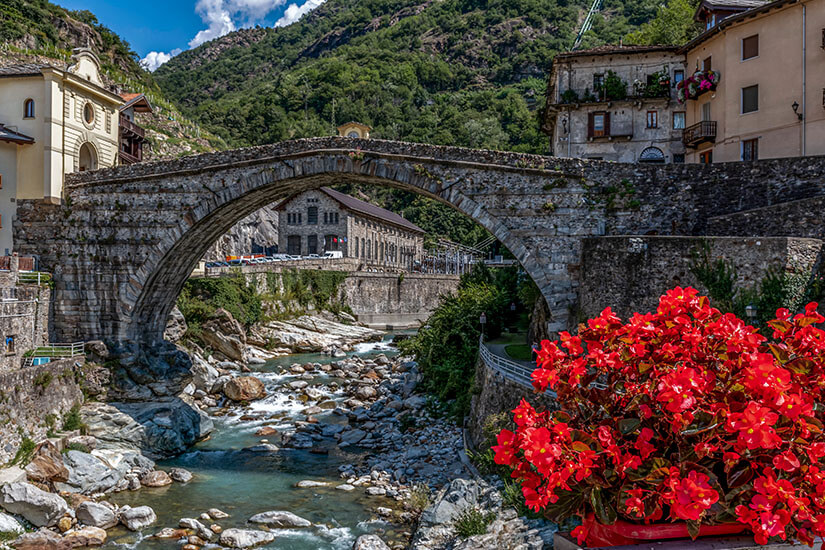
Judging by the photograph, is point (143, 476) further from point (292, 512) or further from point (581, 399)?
point (581, 399)

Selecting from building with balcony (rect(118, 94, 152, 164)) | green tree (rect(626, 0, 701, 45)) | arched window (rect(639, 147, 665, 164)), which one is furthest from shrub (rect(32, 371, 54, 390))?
green tree (rect(626, 0, 701, 45))

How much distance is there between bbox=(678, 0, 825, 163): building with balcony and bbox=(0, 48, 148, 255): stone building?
2187 cm

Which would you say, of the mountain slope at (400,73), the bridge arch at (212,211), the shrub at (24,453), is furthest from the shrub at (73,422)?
the mountain slope at (400,73)

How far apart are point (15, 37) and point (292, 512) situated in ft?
167

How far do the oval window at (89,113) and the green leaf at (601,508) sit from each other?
2577 centimetres

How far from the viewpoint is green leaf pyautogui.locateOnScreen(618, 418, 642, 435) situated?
12.5ft

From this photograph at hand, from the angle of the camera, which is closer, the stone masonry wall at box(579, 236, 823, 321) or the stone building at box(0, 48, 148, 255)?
the stone masonry wall at box(579, 236, 823, 321)

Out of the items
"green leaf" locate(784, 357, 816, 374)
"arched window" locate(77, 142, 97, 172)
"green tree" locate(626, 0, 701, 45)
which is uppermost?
"green tree" locate(626, 0, 701, 45)

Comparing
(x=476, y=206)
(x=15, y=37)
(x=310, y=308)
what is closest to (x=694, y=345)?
(x=476, y=206)

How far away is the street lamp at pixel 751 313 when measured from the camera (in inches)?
532

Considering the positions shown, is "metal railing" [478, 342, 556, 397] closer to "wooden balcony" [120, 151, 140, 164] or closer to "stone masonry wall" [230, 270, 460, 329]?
"wooden balcony" [120, 151, 140, 164]

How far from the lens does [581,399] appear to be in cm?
410

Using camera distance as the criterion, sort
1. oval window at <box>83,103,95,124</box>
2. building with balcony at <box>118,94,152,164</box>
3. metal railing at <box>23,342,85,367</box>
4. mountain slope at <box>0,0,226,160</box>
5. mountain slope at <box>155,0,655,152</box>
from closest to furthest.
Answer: metal railing at <box>23,342,85,367</box>, oval window at <box>83,103,95,124</box>, building with balcony at <box>118,94,152,164</box>, mountain slope at <box>0,0,226,160</box>, mountain slope at <box>155,0,655,152</box>

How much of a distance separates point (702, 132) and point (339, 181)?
12593 mm
